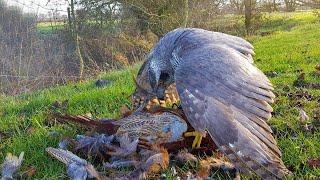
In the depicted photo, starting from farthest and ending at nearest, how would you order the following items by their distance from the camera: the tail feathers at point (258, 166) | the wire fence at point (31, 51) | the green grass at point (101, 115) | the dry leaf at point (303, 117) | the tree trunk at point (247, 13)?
the tree trunk at point (247, 13)
the wire fence at point (31, 51)
the dry leaf at point (303, 117)
the green grass at point (101, 115)
the tail feathers at point (258, 166)

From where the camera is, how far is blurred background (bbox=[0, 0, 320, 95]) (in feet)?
37.8

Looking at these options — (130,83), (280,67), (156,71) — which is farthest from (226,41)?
(280,67)

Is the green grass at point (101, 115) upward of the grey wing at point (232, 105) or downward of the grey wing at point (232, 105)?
downward

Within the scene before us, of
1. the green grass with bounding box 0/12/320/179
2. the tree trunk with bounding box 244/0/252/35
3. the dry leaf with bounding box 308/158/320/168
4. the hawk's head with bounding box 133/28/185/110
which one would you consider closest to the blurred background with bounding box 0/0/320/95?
the tree trunk with bounding box 244/0/252/35

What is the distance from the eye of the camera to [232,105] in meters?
3.11

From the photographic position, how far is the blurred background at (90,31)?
11.5m

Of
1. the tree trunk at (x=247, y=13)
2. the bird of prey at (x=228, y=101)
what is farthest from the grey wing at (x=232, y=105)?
the tree trunk at (x=247, y=13)

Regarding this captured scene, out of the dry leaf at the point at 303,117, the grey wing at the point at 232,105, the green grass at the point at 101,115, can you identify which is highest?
the grey wing at the point at 232,105

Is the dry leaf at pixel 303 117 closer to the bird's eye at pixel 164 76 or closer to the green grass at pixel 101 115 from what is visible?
the green grass at pixel 101 115

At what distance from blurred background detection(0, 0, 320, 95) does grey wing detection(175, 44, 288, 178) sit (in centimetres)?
755

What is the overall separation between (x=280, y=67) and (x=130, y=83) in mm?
2859

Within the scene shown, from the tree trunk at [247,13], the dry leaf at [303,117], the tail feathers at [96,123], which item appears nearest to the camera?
the tail feathers at [96,123]

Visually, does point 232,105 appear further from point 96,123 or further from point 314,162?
point 96,123

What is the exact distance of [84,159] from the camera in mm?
3656
